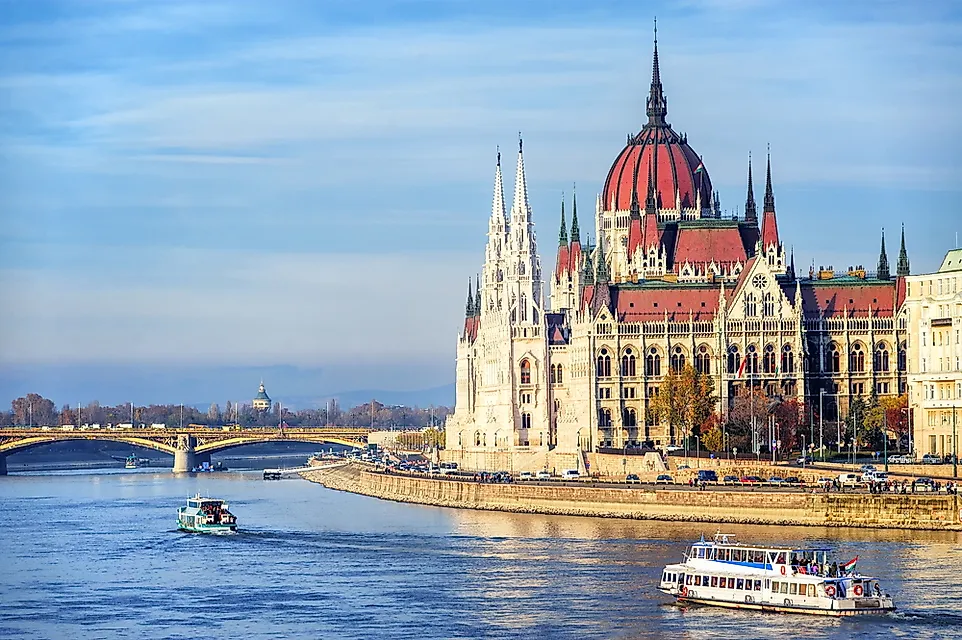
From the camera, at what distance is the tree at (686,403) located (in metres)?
196

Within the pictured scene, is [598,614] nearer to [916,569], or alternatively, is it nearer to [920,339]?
[916,569]

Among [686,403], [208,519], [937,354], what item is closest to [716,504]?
[937,354]

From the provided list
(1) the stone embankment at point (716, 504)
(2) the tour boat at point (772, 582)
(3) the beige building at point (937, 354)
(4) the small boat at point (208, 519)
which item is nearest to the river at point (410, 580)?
(2) the tour boat at point (772, 582)

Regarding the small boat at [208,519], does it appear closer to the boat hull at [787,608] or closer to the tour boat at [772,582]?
the tour boat at [772,582]

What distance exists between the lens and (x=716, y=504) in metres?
148

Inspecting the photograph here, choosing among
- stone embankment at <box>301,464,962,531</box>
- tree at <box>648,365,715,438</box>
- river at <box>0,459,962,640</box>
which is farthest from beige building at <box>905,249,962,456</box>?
tree at <box>648,365,715,438</box>

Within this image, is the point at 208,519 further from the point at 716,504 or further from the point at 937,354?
the point at 937,354

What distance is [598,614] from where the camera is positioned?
103125mm

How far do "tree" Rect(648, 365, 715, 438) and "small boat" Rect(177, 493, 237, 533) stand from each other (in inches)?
2091

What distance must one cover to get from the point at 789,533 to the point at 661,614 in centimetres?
3415

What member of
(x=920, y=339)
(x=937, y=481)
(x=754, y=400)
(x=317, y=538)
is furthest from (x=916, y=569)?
(x=754, y=400)

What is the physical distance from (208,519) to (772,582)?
2205 inches

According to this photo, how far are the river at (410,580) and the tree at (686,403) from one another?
34287 millimetres

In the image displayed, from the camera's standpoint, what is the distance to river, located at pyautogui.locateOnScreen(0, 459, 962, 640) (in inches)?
3949
